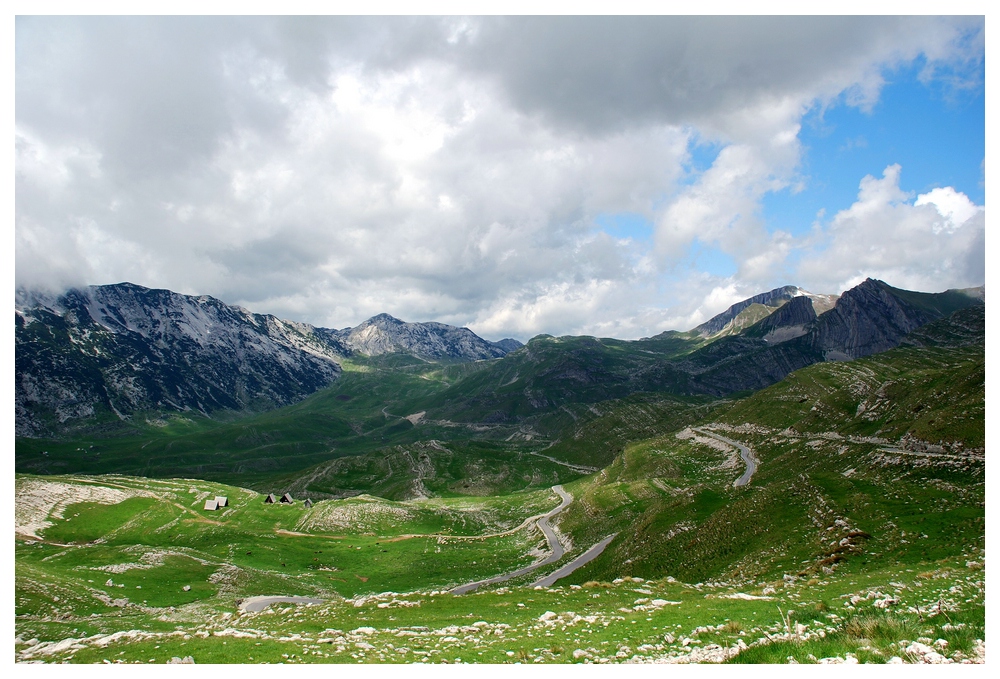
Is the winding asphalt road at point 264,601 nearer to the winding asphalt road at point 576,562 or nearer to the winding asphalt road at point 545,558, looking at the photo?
the winding asphalt road at point 545,558

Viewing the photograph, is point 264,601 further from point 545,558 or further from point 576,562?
point 545,558

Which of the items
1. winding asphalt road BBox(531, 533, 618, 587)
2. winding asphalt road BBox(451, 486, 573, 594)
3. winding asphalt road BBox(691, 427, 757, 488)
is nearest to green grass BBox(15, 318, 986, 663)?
winding asphalt road BBox(451, 486, 573, 594)

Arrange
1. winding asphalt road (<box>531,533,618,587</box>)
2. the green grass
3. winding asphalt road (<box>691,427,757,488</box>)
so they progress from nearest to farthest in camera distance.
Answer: the green grass → winding asphalt road (<box>531,533,618,587</box>) → winding asphalt road (<box>691,427,757,488</box>)

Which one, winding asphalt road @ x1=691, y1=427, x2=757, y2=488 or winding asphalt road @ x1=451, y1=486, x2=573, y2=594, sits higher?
winding asphalt road @ x1=691, y1=427, x2=757, y2=488

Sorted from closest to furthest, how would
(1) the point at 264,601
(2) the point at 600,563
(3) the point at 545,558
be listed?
(1) the point at 264,601, (2) the point at 600,563, (3) the point at 545,558

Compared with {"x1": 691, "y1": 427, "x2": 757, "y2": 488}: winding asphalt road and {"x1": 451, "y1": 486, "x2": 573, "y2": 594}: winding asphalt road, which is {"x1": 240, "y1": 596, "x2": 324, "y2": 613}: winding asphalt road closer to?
{"x1": 451, "y1": 486, "x2": 573, "y2": 594}: winding asphalt road

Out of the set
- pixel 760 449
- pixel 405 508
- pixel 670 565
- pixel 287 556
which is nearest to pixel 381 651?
pixel 670 565

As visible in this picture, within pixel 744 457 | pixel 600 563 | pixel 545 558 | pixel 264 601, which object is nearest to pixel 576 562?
pixel 545 558
